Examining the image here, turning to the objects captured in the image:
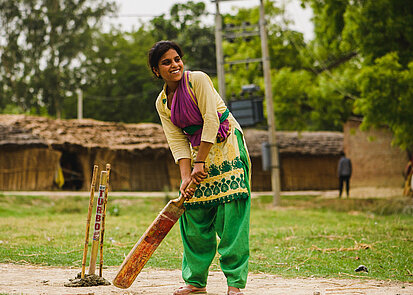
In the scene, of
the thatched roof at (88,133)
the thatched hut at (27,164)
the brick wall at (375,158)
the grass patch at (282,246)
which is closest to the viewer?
the grass patch at (282,246)

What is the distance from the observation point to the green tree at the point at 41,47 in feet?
108

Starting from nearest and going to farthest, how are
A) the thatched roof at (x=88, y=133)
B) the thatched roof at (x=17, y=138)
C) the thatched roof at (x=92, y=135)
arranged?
the thatched roof at (x=17, y=138), the thatched roof at (x=92, y=135), the thatched roof at (x=88, y=133)

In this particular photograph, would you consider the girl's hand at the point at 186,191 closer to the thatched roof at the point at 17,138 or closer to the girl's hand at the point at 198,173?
the girl's hand at the point at 198,173

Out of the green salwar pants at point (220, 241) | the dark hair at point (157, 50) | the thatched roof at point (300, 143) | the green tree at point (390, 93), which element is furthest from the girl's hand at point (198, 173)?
the thatched roof at point (300, 143)

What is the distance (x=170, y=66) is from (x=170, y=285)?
1677mm

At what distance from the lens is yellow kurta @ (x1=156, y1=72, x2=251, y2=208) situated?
3.71m

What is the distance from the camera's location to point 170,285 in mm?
4102

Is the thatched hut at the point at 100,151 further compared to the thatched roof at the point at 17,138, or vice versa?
the thatched hut at the point at 100,151

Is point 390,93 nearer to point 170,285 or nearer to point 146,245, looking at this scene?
Answer: point 170,285

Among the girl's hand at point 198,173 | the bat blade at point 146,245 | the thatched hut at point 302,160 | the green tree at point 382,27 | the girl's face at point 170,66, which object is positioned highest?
the green tree at point 382,27

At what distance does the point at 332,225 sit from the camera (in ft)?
30.2

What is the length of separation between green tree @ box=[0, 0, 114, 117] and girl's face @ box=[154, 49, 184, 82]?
30.7m

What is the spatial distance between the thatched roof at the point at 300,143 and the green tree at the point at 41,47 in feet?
47.3

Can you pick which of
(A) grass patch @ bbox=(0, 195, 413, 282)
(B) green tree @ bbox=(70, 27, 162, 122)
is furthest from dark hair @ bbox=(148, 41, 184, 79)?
(B) green tree @ bbox=(70, 27, 162, 122)
